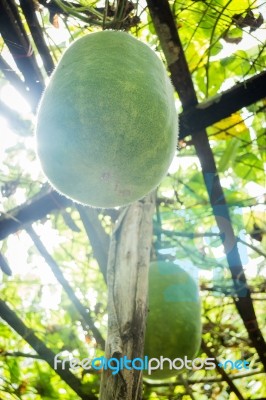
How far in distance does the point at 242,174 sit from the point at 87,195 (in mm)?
1328

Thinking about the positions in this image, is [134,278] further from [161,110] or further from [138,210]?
[161,110]

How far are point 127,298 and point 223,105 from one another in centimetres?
81

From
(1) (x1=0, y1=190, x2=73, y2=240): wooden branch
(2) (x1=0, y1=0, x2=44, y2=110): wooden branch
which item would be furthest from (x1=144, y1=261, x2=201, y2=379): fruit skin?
(2) (x1=0, y1=0, x2=44, y2=110): wooden branch

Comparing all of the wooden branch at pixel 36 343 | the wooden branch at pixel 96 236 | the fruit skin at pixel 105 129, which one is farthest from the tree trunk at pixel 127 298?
the wooden branch at pixel 36 343

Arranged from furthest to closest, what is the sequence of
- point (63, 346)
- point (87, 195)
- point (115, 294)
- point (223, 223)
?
point (63, 346) < point (223, 223) < point (115, 294) < point (87, 195)

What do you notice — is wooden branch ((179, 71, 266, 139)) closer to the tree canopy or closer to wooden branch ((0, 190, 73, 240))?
the tree canopy

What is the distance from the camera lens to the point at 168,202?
8.24ft

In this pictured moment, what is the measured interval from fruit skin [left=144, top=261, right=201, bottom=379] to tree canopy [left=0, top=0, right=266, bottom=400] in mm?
286

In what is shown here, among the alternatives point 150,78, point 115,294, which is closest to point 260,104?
point 150,78

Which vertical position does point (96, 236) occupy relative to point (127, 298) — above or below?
above

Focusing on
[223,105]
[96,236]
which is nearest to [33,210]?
[96,236]

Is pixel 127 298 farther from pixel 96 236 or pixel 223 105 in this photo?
pixel 223 105

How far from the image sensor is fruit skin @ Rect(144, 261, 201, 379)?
5.53 feet

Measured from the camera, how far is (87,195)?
105cm
